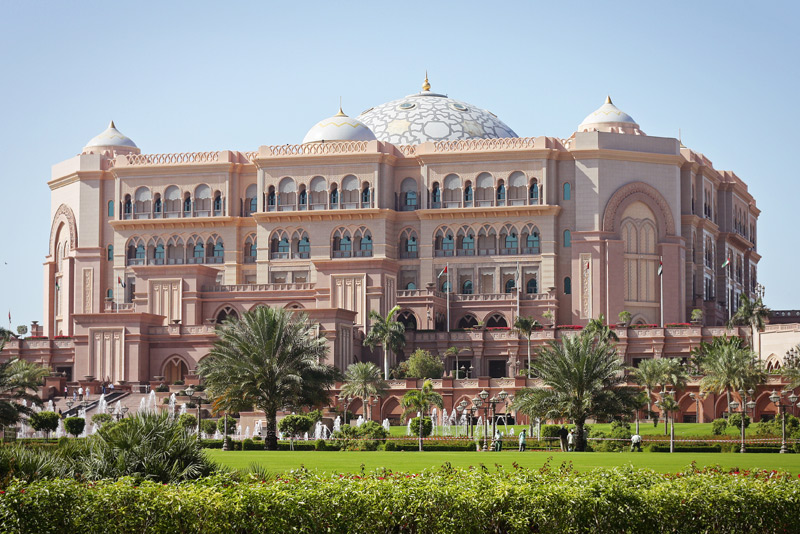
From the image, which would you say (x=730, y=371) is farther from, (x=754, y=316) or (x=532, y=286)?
(x=532, y=286)

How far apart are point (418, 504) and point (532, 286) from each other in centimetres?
5887

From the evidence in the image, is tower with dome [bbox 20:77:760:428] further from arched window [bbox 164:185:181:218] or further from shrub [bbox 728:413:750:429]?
shrub [bbox 728:413:750:429]

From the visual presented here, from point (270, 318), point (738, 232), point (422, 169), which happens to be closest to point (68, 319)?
point (422, 169)

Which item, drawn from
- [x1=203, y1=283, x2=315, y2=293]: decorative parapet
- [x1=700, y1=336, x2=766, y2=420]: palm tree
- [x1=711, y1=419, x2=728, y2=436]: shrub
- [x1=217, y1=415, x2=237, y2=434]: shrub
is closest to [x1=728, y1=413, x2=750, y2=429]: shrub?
[x1=711, y1=419, x2=728, y2=436]: shrub

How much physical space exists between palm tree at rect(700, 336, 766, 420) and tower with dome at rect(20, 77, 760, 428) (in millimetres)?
9292

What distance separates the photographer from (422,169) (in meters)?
79.3

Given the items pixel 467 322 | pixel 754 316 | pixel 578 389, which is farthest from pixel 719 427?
pixel 467 322

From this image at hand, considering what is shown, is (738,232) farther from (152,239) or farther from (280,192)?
(152,239)

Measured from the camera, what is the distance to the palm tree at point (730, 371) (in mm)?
57719

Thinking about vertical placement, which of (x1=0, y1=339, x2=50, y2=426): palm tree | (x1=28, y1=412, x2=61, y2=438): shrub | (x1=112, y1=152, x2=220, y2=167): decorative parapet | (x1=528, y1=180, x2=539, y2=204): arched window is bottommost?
(x1=28, y1=412, x2=61, y2=438): shrub

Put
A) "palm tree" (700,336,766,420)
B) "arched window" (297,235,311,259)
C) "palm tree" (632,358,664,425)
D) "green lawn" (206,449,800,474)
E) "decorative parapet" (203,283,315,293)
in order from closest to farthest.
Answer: "green lawn" (206,449,800,474) → "palm tree" (700,336,766,420) → "palm tree" (632,358,664,425) → "decorative parapet" (203,283,315,293) → "arched window" (297,235,311,259)

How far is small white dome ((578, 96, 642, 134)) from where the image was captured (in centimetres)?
8081

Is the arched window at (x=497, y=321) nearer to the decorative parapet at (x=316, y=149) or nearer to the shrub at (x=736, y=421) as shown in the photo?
the decorative parapet at (x=316, y=149)

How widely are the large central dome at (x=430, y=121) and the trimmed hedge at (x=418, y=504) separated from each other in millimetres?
67635
